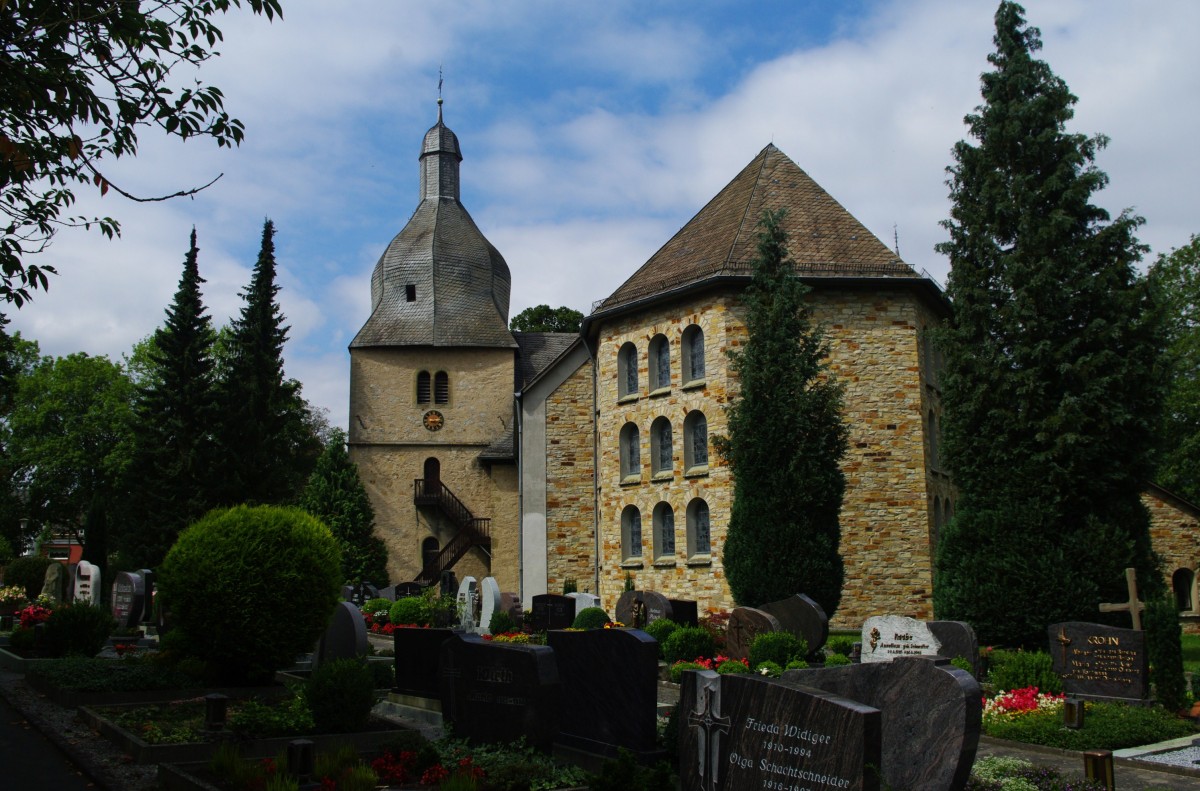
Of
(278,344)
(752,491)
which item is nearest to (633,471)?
(752,491)

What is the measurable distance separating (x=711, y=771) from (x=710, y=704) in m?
0.39

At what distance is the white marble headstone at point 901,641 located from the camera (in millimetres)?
13188

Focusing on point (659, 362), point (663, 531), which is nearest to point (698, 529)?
point (663, 531)

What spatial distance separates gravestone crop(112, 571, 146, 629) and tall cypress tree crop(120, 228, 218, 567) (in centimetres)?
1388

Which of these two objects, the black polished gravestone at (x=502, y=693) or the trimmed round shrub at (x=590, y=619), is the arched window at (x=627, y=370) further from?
the black polished gravestone at (x=502, y=693)

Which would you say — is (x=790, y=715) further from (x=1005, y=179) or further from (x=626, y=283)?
(x=626, y=283)

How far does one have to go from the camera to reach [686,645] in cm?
1639

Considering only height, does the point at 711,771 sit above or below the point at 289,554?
below

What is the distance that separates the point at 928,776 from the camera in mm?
6574

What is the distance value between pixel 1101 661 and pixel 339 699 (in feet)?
30.5

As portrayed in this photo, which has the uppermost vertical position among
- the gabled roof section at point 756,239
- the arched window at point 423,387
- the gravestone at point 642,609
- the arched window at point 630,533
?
the gabled roof section at point 756,239

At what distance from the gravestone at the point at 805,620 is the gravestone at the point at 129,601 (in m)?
13.0

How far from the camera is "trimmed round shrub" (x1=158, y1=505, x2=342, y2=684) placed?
12867mm

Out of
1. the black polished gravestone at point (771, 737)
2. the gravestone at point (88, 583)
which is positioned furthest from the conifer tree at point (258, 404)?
the black polished gravestone at point (771, 737)
